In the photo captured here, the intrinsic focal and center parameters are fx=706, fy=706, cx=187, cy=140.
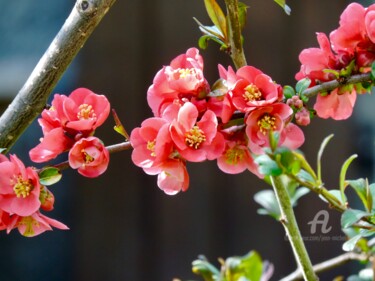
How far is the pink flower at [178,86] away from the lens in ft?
2.06

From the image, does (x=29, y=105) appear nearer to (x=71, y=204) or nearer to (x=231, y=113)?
(x=231, y=113)

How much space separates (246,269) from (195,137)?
0.16 meters

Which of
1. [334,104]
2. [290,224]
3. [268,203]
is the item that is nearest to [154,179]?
[268,203]

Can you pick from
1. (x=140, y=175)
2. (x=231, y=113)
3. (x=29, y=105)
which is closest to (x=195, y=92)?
(x=231, y=113)

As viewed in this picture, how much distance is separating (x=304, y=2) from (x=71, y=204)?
3.43 ft

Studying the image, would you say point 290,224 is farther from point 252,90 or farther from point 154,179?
point 154,179

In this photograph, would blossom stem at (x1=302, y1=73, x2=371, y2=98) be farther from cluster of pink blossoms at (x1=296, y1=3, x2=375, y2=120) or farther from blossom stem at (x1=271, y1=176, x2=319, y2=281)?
blossom stem at (x1=271, y1=176, x2=319, y2=281)

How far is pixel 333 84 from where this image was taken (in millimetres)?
657

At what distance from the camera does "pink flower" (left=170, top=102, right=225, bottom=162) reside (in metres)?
0.60

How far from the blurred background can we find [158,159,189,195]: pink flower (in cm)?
169

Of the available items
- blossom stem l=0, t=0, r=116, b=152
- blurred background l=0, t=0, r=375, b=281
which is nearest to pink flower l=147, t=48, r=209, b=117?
blossom stem l=0, t=0, r=116, b=152

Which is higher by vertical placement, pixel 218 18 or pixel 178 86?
pixel 218 18

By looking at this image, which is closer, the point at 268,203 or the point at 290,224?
the point at 290,224

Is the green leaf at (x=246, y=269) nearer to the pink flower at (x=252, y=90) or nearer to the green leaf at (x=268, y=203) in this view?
the pink flower at (x=252, y=90)
